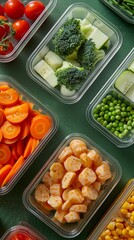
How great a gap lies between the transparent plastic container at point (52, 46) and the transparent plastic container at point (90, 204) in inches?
10.6

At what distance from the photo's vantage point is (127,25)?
291 centimetres

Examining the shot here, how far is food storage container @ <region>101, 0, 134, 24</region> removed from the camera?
9.15 ft

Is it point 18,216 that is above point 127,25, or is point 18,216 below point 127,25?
below

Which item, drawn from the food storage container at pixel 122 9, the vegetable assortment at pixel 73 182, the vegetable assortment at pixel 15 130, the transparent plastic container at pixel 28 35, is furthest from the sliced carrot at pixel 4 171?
the food storage container at pixel 122 9

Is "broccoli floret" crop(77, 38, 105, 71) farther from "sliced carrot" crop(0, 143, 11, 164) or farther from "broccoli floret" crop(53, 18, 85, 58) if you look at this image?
"sliced carrot" crop(0, 143, 11, 164)

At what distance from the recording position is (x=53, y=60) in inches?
111

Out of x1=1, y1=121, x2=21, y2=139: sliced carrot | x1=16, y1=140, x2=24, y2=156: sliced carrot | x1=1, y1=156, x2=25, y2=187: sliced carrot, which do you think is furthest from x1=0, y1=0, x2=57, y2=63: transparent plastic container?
x1=1, y1=156, x2=25, y2=187: sliced carrot


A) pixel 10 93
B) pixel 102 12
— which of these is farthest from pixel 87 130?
pixel 102 12

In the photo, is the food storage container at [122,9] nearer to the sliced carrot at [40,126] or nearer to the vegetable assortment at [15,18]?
the vegetable assortment at [15,18]

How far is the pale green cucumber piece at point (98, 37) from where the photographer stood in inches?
111

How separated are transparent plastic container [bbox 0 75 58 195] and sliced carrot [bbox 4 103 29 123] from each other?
9cm

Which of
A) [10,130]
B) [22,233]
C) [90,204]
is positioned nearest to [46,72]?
[10,130]

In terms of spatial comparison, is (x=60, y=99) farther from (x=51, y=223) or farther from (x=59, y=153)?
(x=51, y=223)

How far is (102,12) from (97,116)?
66 centimetres
